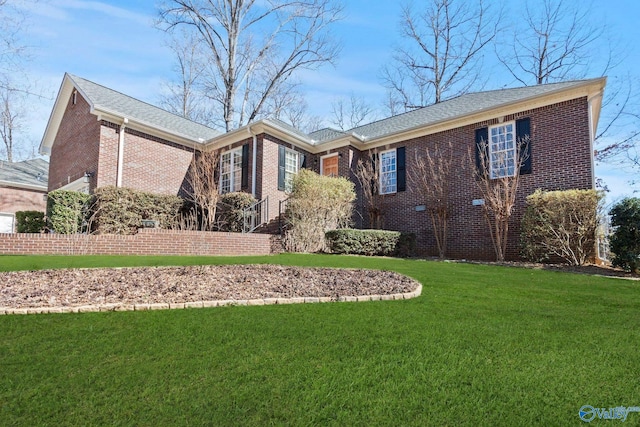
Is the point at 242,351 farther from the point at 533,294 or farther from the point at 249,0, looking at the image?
the point at 249,0

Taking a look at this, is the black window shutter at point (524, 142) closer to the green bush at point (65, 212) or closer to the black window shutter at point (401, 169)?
the black window shutter at point (401, 169)

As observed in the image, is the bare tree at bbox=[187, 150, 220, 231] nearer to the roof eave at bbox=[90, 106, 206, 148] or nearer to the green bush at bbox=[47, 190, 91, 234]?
the roof eave at bbox=[90, 106, 206, 148]

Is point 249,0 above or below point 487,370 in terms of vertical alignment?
above

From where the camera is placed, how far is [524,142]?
10.0 metres

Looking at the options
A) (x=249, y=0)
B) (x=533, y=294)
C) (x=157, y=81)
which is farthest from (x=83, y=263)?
(x=157, y=81)

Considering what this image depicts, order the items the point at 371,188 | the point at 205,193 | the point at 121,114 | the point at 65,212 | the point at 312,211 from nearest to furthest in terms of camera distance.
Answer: the point at 65,212 < the point at 312,211 < the point at 205,193 < the point at 121,114 < the point at 371,188

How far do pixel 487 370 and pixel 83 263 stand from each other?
602 centimetres

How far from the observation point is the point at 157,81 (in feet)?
80.7

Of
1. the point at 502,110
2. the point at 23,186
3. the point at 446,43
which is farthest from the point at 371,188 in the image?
the point at 23,186

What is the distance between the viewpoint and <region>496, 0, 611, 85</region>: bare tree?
1792 cm

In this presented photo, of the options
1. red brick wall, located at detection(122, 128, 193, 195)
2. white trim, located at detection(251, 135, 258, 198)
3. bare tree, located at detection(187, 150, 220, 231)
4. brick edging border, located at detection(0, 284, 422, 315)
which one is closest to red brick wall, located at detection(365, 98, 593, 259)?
white trim, located at detection(251, 135, 258, 198)

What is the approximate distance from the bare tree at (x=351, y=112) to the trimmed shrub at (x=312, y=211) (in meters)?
17.2

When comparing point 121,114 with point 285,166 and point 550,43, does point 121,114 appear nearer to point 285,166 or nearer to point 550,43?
point 285,166

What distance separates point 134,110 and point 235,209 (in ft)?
20.5
